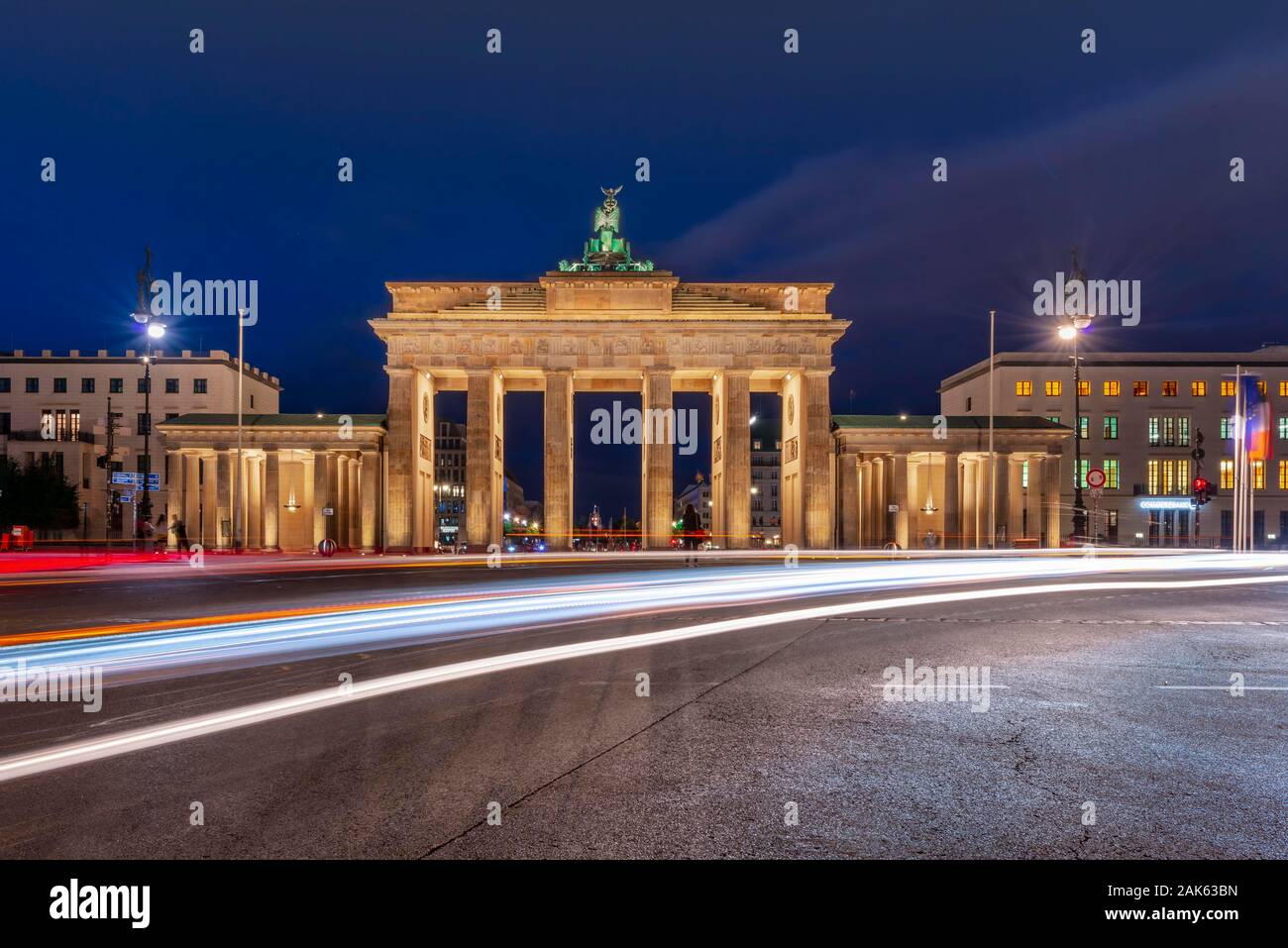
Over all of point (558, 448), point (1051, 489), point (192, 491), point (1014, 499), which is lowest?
point (1014, 499)

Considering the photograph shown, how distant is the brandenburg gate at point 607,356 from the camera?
53062 millimetres

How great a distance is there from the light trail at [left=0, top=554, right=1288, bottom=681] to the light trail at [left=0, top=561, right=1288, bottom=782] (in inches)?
72.2

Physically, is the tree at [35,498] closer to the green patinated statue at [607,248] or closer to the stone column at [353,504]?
the stone column at [353,504]

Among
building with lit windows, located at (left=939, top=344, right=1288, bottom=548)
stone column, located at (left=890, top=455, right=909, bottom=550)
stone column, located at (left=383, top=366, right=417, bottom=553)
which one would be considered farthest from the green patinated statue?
building with lit windows, located at (left=939, top=344, right=1288, bottom=548)

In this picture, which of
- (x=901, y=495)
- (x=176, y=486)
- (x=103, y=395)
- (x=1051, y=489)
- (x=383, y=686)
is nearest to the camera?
(x=383, y=686)

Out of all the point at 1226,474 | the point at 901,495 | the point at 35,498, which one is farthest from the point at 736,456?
the point at 35,498

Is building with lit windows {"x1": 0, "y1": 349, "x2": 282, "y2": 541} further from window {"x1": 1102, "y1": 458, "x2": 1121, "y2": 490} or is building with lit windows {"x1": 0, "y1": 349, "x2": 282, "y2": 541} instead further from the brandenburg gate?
window {"x1": 1102, "y1": 458, "x2": 1121, "y2": 490}

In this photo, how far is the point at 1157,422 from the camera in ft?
222

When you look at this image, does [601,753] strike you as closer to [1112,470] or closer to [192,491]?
[192,491]

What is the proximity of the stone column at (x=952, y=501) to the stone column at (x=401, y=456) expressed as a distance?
36.6m

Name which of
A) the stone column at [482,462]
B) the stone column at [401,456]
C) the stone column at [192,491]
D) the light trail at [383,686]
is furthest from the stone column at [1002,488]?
the stone column at [192,491]

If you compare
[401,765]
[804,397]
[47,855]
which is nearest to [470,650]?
[401,765]

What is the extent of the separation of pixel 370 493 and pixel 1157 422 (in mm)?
64595
